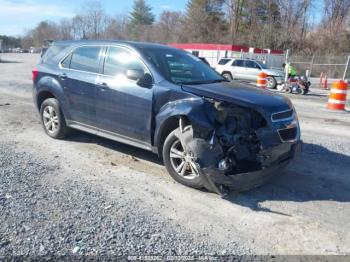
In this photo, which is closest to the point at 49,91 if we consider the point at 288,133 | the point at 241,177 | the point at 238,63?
the point at 241,177

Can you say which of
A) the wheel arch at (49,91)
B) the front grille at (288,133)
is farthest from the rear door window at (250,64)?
the front grille at (288,133)

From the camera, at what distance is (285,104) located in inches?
200

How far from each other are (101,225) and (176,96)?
200cm

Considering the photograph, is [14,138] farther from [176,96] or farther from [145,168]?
[176,96]

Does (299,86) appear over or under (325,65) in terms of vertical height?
under

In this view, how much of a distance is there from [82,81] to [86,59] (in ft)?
1.45

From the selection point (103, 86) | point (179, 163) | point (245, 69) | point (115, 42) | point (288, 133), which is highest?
point (115, 42)

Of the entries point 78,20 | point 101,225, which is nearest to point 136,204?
point 101,225

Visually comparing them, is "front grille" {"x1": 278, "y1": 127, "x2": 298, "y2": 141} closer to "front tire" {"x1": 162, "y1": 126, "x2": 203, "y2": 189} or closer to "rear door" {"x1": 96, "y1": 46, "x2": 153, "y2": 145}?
"front tire" {"x1": 162, "y1": 126, "x2": 203, "y2": 189}

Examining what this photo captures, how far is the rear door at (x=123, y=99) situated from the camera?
5.28m

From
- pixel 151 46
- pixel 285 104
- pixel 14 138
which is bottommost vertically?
pixel 14 138

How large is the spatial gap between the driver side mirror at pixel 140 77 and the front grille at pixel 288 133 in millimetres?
1939

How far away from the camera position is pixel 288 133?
490 centimetres

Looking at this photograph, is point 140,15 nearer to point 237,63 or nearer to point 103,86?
point 237,63
